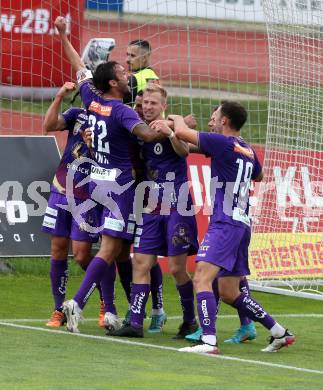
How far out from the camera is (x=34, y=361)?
9.02m

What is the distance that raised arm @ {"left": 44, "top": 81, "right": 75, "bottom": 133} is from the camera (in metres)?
11.1

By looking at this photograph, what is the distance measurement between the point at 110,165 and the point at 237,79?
7.13 metres

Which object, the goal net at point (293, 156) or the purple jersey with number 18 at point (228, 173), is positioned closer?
the purple jersey with number 18 at point (228, 173)

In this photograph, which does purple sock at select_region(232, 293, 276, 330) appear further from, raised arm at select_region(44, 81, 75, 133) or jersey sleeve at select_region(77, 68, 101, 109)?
raised arm at select_region(44, 81, 75, 133)

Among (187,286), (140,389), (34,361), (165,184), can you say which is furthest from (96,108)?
(140,389)

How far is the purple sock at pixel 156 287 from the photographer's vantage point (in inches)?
441

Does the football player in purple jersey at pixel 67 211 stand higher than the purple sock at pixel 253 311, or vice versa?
the football player in purple jersey at pixel 67 211

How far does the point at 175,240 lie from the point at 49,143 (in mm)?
4200

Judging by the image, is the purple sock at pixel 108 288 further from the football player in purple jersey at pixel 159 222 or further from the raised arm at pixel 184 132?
the raised arm at pixel 184 132

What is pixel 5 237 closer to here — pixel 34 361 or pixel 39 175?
pixel 39 175

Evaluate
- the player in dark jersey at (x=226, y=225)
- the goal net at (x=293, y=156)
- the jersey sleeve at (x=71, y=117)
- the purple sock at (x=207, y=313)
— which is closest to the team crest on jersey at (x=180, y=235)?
the player in dark jersey at (x=226, y=225)

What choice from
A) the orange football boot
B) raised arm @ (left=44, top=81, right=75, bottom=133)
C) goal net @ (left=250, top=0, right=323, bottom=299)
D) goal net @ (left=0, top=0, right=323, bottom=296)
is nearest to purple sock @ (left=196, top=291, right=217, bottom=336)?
the orange football boot

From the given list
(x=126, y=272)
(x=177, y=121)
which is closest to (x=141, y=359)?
(x=177, y=121)

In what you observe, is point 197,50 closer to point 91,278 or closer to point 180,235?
point 180,235
